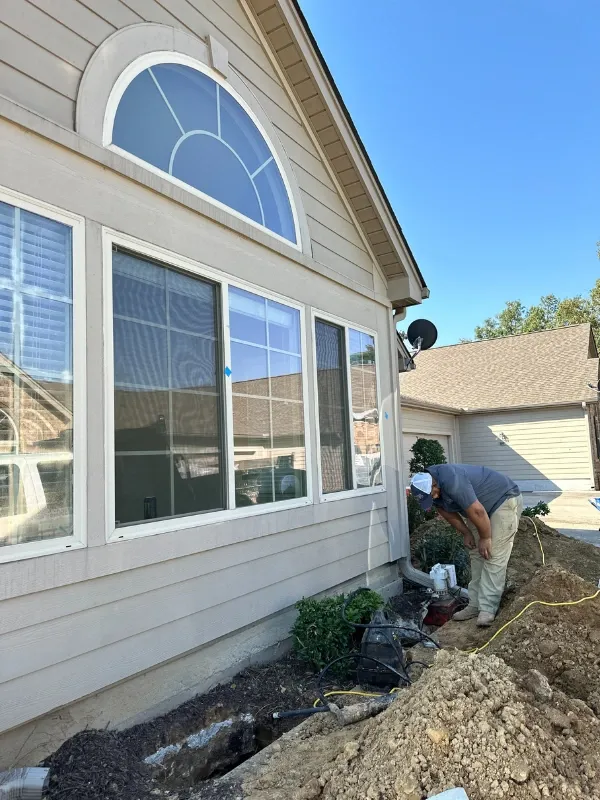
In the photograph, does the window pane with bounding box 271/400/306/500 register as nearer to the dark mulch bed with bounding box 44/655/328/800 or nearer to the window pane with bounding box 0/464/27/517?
the dark mulch bed with bounding box 44/655/328/800

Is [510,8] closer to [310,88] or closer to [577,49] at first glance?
[577,49]

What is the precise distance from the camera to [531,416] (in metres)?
17.8

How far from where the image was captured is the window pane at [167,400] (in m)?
3.08

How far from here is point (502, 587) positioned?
15.7 feet

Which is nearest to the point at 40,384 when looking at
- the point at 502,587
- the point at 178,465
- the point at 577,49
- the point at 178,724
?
the point at 178,465

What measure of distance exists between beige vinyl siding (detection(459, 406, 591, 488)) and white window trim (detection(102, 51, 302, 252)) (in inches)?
598

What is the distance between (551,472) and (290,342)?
51.0 feet

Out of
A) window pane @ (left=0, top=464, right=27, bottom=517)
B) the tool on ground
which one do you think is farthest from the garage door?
window pane @ (left=0, top=464, right=27, bottom=517)

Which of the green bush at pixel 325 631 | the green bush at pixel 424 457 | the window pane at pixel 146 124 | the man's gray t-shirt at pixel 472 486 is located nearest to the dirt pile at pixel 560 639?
the man's gray t-shirt at pixel 472 486

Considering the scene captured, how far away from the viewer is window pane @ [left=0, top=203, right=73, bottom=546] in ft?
8.19

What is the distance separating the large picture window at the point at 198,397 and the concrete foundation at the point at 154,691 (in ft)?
3.05

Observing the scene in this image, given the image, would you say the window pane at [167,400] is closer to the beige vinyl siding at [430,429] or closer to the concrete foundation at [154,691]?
the concrete foundation at [154,691]

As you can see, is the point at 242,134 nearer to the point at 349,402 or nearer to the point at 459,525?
the point at 349,402

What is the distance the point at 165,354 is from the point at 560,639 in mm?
3258
